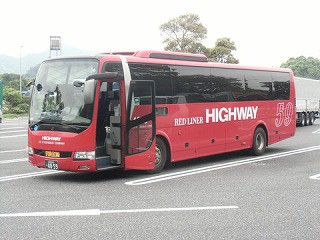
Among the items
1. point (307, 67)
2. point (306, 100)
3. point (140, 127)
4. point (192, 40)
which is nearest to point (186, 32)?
point (192, 40)

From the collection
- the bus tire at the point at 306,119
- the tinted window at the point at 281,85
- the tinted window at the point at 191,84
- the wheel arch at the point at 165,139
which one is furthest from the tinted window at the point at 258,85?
the bus tire at the point at 306,119

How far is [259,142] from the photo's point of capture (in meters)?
16.4

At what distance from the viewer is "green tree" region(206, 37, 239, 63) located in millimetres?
63478

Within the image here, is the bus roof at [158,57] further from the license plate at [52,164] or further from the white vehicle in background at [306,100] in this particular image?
the white vehicle in background at [306,100]

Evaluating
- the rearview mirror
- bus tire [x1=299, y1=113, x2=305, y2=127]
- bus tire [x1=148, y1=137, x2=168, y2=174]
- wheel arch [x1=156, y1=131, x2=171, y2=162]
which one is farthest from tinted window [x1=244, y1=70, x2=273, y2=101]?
bus tire [x1=299, y1=113, x2=305, y2=127]

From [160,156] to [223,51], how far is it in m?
52.9

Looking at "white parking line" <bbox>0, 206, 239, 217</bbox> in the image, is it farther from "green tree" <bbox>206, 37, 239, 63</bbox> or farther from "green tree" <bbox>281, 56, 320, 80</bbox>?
"green tree" <bbox>281, 56, 320, 80</bbox>

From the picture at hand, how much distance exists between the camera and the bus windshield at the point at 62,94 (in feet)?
34.6

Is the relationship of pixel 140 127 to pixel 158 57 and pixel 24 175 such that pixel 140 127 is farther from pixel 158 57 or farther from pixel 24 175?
pixel 24 175

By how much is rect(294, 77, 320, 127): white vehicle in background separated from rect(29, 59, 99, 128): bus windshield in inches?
1004

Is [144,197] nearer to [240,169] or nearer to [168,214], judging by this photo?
[168,214]

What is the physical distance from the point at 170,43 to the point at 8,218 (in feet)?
185

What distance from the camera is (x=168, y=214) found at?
24.7ft

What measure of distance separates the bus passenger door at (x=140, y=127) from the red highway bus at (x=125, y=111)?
2cm
